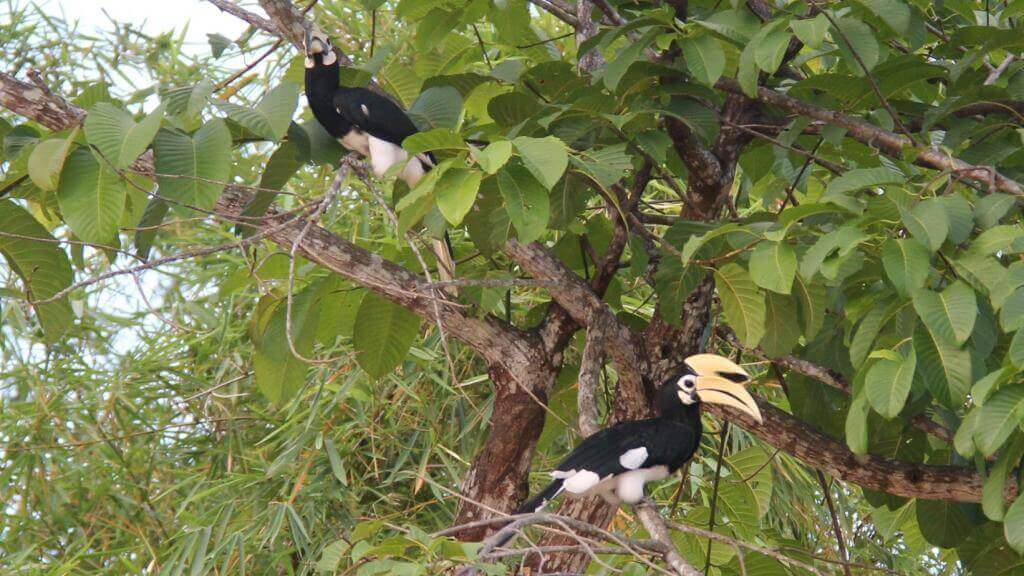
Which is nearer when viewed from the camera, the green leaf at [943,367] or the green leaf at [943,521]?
the green leaf at [943,367]

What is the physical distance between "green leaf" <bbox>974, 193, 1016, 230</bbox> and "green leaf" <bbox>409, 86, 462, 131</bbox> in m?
1.04

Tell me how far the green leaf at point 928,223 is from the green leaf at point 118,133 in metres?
1.13

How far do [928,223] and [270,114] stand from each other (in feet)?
3.48

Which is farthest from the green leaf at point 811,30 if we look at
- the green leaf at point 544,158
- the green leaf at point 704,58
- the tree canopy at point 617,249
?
the green leaf at point 544,158

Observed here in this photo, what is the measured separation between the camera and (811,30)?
6.57 feet

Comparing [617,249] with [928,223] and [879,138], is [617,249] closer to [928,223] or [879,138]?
[879,138]

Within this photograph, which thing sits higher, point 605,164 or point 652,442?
point 605,164

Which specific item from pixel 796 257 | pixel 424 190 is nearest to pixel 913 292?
pixel 796 257

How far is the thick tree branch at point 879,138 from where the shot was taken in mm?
2098

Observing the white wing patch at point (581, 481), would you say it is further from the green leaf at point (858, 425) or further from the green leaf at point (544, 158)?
the green leaf at point (544, 158)

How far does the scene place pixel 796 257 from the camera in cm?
201

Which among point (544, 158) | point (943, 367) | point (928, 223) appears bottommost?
point (943, 367)

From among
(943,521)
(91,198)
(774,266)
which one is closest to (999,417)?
(774,266)

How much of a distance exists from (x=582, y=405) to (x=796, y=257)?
0.61 m
